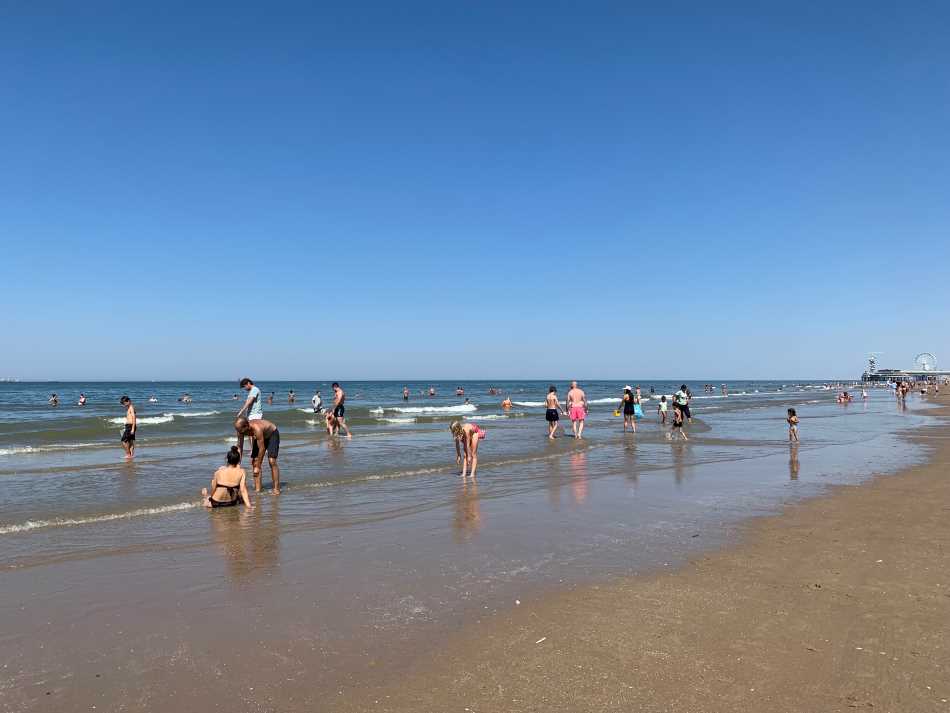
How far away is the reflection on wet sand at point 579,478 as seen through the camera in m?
10.4

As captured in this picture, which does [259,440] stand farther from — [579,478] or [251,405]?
[579,478]

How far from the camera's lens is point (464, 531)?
789 centimetres

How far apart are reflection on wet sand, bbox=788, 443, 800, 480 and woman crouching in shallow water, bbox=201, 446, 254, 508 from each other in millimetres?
10175

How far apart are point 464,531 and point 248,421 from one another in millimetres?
5920

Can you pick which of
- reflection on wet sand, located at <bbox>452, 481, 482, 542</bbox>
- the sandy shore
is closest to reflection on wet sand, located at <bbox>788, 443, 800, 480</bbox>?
the sandy shore

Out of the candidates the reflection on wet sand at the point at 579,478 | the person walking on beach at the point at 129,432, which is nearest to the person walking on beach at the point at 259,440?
the reflection on wet sand at the point at 579,478

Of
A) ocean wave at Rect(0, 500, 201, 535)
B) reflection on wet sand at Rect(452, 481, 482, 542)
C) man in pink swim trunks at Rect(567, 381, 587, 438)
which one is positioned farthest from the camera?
man in pink swim trunks at Rect(567, 381, 587, 438)

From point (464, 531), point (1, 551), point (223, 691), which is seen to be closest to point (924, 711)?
point (223, 691)

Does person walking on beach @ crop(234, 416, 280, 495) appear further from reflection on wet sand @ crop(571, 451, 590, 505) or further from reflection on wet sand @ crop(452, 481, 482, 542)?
reflection on wet sand @ crop(571, 451, 590, 505)

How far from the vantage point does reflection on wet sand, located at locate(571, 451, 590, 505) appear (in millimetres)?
10406

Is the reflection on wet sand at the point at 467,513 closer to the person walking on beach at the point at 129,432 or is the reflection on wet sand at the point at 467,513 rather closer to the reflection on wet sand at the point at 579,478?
the reflection on wet sand at the point at 579,478

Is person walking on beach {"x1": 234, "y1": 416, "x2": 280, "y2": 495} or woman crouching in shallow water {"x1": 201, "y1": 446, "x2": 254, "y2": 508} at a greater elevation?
person walking on beach {"x1": 234, "y1": 416, "x2": 280, "y2": 495}

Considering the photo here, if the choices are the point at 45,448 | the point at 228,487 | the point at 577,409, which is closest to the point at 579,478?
the point at 228,487

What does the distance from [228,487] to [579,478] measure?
6.72 metres
